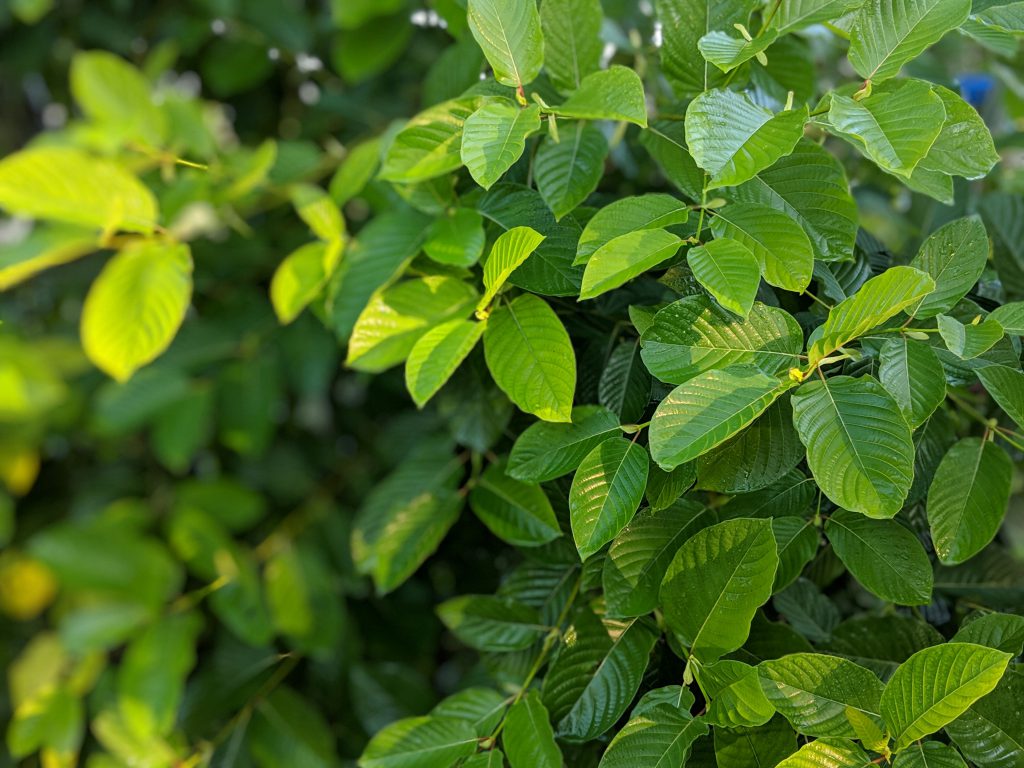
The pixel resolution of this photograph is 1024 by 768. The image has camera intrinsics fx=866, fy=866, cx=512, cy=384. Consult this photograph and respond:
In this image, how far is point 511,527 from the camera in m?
0.63

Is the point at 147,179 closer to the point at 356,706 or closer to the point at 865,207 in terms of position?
the point at 356,706

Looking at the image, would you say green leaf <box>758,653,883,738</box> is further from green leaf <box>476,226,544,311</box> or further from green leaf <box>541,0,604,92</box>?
green leaf <box>541,0,604,92</box>

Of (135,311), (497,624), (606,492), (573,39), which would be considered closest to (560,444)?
(606,492)

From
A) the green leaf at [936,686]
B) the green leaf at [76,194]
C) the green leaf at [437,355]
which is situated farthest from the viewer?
the green leaf at [76,194]

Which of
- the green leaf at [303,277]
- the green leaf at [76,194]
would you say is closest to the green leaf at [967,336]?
the green leaf at [303,277]

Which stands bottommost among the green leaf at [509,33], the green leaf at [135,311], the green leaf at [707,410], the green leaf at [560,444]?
→ the green leaf at [560,444]

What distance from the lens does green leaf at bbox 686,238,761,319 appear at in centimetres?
46

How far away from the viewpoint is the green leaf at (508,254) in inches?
19.1

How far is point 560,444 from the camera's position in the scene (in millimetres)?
535

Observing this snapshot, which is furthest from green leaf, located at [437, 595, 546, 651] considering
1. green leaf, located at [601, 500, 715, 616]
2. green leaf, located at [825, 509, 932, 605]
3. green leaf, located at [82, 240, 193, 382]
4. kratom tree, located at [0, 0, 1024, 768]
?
green leaf, located at [82, 240, 193, 382]

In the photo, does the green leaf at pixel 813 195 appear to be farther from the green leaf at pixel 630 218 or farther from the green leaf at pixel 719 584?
the green leaf at pixel 719 584

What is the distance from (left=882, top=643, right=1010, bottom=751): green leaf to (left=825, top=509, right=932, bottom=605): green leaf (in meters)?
0.05

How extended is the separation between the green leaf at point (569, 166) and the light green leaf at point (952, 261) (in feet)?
0.67

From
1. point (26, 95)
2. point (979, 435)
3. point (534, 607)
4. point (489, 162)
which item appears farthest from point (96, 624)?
point (26, 95)
